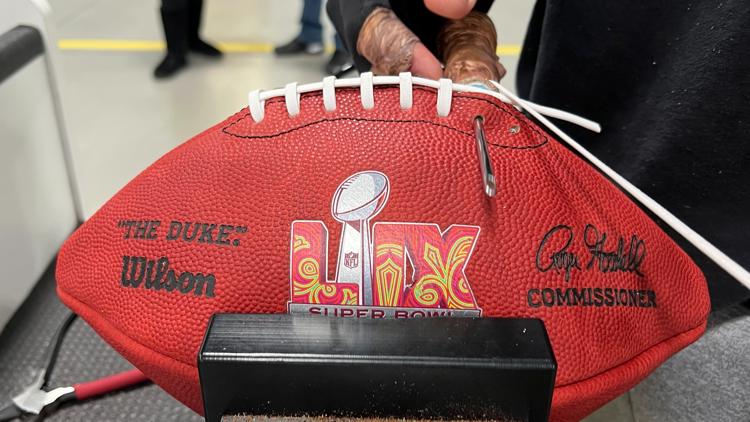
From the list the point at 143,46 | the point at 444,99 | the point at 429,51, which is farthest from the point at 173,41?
the point at 444,99

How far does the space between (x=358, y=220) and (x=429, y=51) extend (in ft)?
0.75

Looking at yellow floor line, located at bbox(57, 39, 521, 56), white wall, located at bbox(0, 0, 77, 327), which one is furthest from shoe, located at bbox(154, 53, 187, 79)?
white wall, located at bbox(0, 0, 77, 327)

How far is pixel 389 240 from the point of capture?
428 mm

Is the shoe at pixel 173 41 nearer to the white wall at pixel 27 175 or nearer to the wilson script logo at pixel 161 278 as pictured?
the white wall at pixel 27 175

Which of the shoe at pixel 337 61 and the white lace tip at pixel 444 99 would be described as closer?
the white lace tip at pixel 444 99

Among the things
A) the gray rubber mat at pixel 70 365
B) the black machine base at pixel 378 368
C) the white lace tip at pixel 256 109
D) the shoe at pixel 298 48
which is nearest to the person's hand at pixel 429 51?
the white lace tip at pixel 256 109

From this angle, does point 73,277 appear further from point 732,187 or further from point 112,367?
point 732,187

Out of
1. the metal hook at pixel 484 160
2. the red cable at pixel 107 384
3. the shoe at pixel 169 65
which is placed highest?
the metal hook at pixel 484 160

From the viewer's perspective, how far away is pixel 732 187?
2.30ft

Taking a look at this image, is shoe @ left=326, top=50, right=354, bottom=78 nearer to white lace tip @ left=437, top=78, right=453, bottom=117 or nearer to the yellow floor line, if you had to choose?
the yellow floor line

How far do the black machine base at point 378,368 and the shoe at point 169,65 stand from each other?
185 cm

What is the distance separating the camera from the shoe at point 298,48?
225cm

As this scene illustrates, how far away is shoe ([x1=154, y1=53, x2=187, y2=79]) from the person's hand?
1633 millimetres

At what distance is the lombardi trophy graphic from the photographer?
0.42 m
